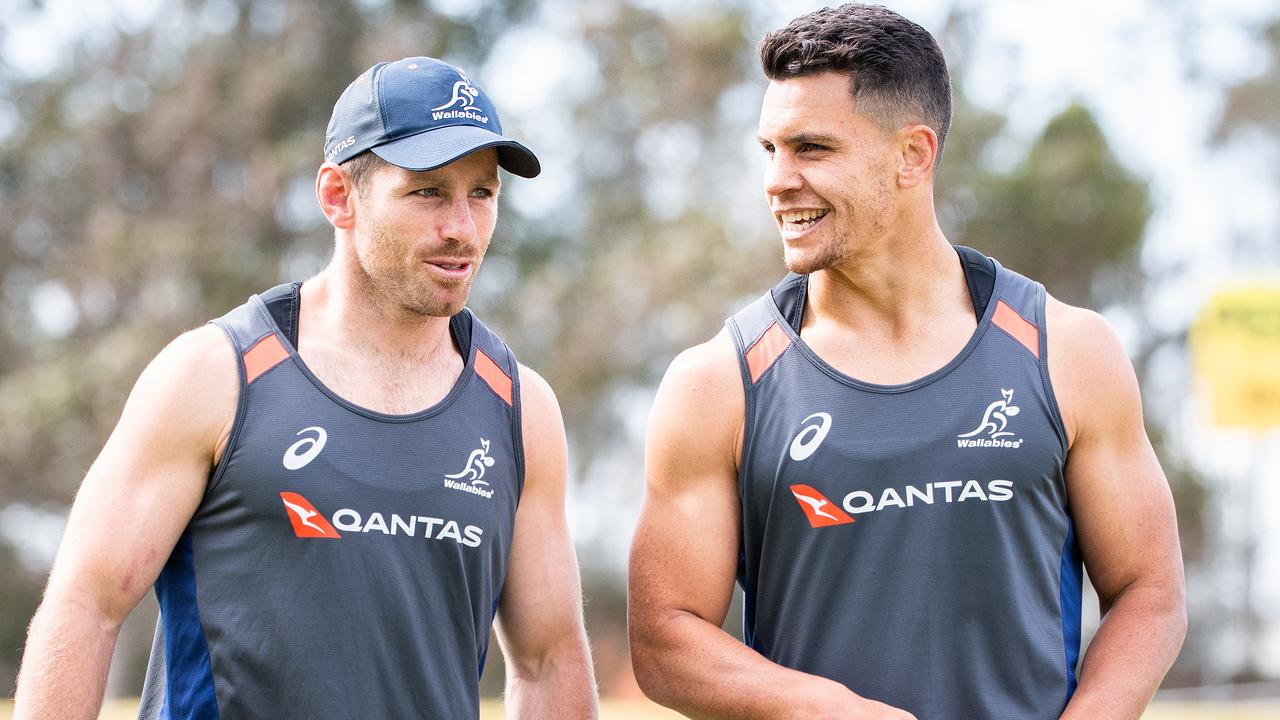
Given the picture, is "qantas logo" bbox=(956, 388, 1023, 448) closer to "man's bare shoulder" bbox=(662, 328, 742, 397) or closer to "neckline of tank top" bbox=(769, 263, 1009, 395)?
"neckline of tank top" bbox=(769, 263, 1009, 395)

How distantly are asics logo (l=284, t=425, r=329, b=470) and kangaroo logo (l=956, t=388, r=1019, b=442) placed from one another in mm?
1543

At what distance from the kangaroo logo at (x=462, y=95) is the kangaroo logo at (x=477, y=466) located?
837mm

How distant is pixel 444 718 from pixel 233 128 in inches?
734

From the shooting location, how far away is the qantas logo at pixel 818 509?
3666mm

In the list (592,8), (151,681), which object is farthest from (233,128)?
(151,681)

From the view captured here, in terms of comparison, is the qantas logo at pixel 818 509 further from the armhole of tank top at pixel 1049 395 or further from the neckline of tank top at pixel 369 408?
the neckline of tank top at pixel 369 408

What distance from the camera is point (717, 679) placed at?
3672 mm

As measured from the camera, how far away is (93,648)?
3.34 m

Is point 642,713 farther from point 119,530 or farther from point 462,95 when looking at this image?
point 119,530

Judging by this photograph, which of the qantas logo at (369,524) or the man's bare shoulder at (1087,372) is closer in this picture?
the qantas logo at (369,524)

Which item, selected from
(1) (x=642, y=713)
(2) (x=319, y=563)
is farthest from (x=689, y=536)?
(1) (x=642, y=713)

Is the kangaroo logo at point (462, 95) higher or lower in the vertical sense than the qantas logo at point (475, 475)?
higher

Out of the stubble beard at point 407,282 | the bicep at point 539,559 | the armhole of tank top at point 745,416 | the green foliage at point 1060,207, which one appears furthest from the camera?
the green foliage at point 1060,207

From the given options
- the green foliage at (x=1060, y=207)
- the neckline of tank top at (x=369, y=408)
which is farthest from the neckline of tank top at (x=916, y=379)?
the green foliage at (x=1060, y=207)
